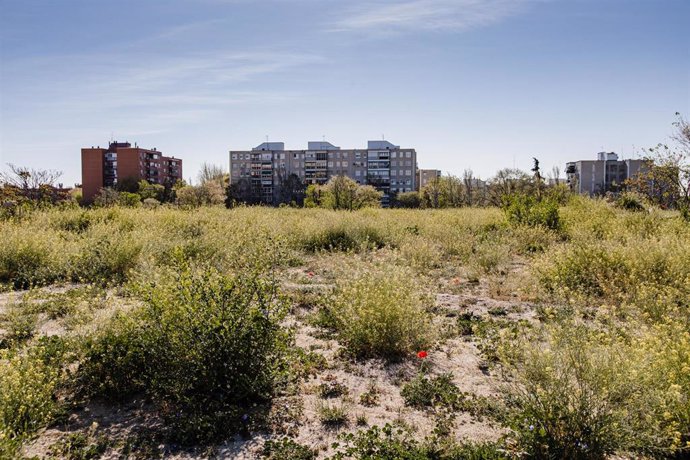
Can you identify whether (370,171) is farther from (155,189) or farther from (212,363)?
(212,363)

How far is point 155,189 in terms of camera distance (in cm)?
6862

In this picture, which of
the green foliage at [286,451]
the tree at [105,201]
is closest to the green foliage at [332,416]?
the green foliage at [286,451]

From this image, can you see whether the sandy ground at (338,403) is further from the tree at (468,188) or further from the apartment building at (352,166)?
the apartment building at (352,166)

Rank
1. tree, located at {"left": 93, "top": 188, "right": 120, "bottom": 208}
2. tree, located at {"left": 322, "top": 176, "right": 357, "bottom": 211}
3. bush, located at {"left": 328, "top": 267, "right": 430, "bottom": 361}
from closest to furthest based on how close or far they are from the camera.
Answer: bush, located at {"left": 328, "top": 267, "right": 430, "bottom": 361}, tree, located at {"left": 93, "top": 188, "right": 120, "bottom": 208}, tree, located at {"left": 322, "top": 176, "right": 357, "bottom": 211}

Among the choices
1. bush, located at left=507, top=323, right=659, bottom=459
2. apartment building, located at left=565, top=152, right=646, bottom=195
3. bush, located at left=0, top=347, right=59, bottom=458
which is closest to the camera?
bush, located at left=507, top=323, right=659, bottom=459

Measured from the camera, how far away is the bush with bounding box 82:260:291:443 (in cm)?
424

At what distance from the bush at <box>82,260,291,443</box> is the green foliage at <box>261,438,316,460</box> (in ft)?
1.49

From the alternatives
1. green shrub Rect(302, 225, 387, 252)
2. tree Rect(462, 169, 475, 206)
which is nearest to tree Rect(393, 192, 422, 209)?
tree Rect(462, 169, 475, 206)

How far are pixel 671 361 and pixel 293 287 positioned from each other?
615 centimetres

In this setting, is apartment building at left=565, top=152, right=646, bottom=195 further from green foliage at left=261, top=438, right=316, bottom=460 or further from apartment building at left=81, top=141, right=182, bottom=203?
green foliage at left=261, top=438, right=316, bottom=460

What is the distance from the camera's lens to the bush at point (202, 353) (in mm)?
4238

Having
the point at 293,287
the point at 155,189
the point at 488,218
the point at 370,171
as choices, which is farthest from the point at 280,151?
the point at 293,287

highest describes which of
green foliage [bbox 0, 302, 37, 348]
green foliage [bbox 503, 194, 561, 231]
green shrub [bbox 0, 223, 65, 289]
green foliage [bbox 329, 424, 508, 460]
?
green foliage [bbox 503, 194, 561, 231]

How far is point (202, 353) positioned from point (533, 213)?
13.6 metres
